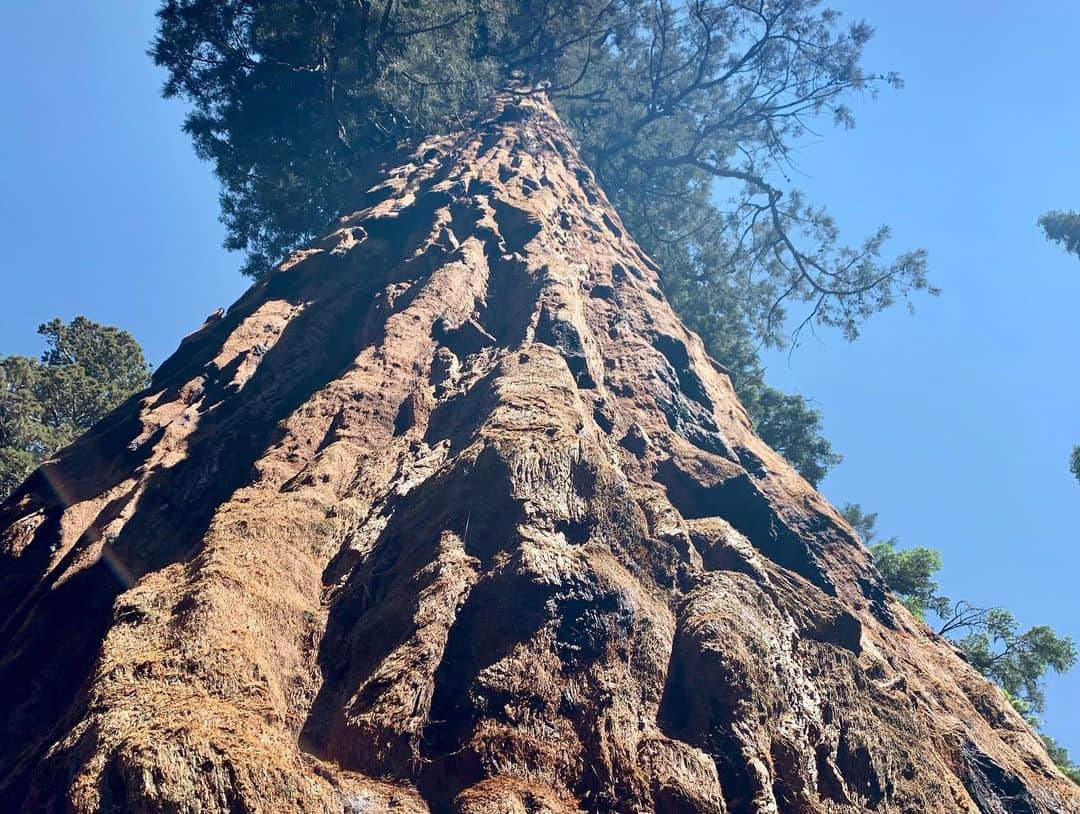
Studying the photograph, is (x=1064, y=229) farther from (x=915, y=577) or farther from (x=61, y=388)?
(x=61, y=388)

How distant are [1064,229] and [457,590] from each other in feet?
79.2

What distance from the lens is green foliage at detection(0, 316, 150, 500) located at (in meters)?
20.5

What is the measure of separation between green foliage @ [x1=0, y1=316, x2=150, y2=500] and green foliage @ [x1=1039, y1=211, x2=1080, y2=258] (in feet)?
88.0

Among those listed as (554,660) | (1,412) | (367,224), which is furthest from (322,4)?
(554,660)

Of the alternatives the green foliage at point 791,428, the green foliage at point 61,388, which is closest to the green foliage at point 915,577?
the green foliage at point 791,428

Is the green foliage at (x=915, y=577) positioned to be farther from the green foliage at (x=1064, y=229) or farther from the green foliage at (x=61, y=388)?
the green foliage at (x=61, y=388)

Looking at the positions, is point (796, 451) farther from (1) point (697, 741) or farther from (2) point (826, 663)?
(1) point (697, 741)

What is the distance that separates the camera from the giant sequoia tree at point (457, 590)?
5090 millimetres

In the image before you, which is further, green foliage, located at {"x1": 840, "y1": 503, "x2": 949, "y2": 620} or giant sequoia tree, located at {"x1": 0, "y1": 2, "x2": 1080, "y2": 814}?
green foliage, located at {"x1": 840, "y1": 503, "x2": 949, "y2": 620}

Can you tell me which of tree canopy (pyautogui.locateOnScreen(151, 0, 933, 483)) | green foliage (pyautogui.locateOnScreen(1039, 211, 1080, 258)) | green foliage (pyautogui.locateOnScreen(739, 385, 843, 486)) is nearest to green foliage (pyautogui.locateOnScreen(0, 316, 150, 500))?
tree canopy (pyautogui.locateOnScreen(151, 0, 933, 483))

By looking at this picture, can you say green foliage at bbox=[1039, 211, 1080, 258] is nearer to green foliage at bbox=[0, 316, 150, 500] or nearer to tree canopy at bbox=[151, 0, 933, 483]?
tree canopy at bbox=[151, 0, 933, 483]

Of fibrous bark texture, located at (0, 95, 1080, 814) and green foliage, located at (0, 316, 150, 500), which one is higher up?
green foliage, located at (0, 316, 150, 500)

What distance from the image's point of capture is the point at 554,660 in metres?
5.78

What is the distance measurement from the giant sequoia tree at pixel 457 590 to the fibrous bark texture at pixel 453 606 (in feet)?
0.09
